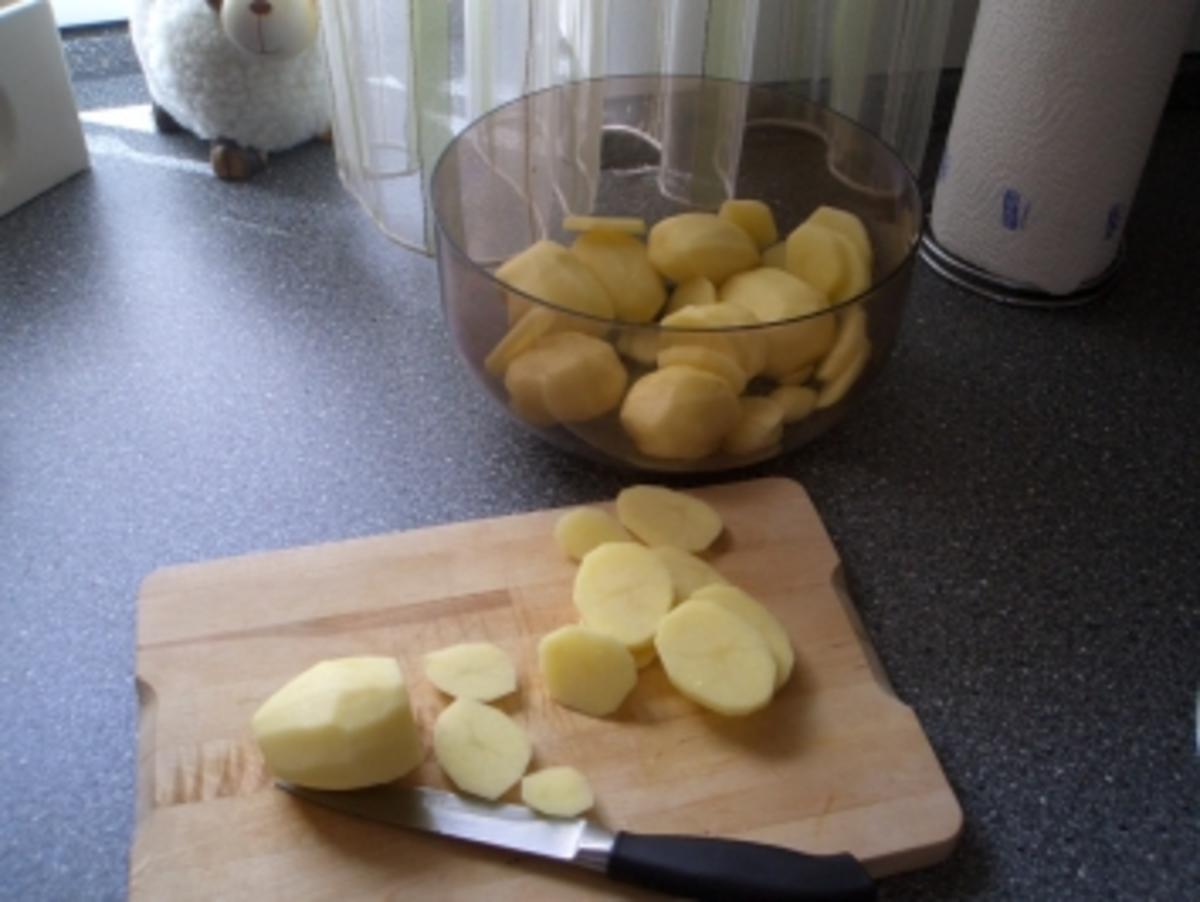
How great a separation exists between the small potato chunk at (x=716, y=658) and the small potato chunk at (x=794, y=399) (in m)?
0.19

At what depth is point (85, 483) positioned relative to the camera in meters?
0.87

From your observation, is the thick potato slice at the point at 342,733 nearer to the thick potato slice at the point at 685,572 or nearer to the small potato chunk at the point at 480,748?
the small potato chunk at the point at 480,748

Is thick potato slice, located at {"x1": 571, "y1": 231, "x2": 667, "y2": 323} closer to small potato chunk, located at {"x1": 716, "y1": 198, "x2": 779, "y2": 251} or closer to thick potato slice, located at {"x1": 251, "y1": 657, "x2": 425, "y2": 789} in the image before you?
small potato chunk, located at {"x1": 716, "y1": 198, "x2": 779, "y2": 251}

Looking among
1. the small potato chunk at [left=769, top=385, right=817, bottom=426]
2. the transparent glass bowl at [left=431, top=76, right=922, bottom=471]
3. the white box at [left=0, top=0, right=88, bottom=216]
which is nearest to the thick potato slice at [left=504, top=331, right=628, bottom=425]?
the transparent glass bowl at [left=431, top=76, right=922, bottom=471]

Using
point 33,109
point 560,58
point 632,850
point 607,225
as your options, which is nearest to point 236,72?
point 33,109

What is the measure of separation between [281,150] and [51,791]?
705 millimetres

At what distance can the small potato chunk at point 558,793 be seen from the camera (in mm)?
646

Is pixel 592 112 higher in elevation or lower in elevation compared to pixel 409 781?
higher

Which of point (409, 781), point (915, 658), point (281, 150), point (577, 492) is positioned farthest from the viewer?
point (281, 150)

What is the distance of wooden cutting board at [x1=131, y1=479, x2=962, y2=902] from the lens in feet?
2.07

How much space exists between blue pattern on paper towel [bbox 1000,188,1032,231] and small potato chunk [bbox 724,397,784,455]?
0.33m

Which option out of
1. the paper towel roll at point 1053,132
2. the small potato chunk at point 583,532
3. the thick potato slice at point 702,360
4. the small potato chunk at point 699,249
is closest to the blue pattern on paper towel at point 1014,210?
the paper towel roll at point 1053,132

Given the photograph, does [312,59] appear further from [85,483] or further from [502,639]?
[502,639]

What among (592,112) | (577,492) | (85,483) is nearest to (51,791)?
(85,483)
